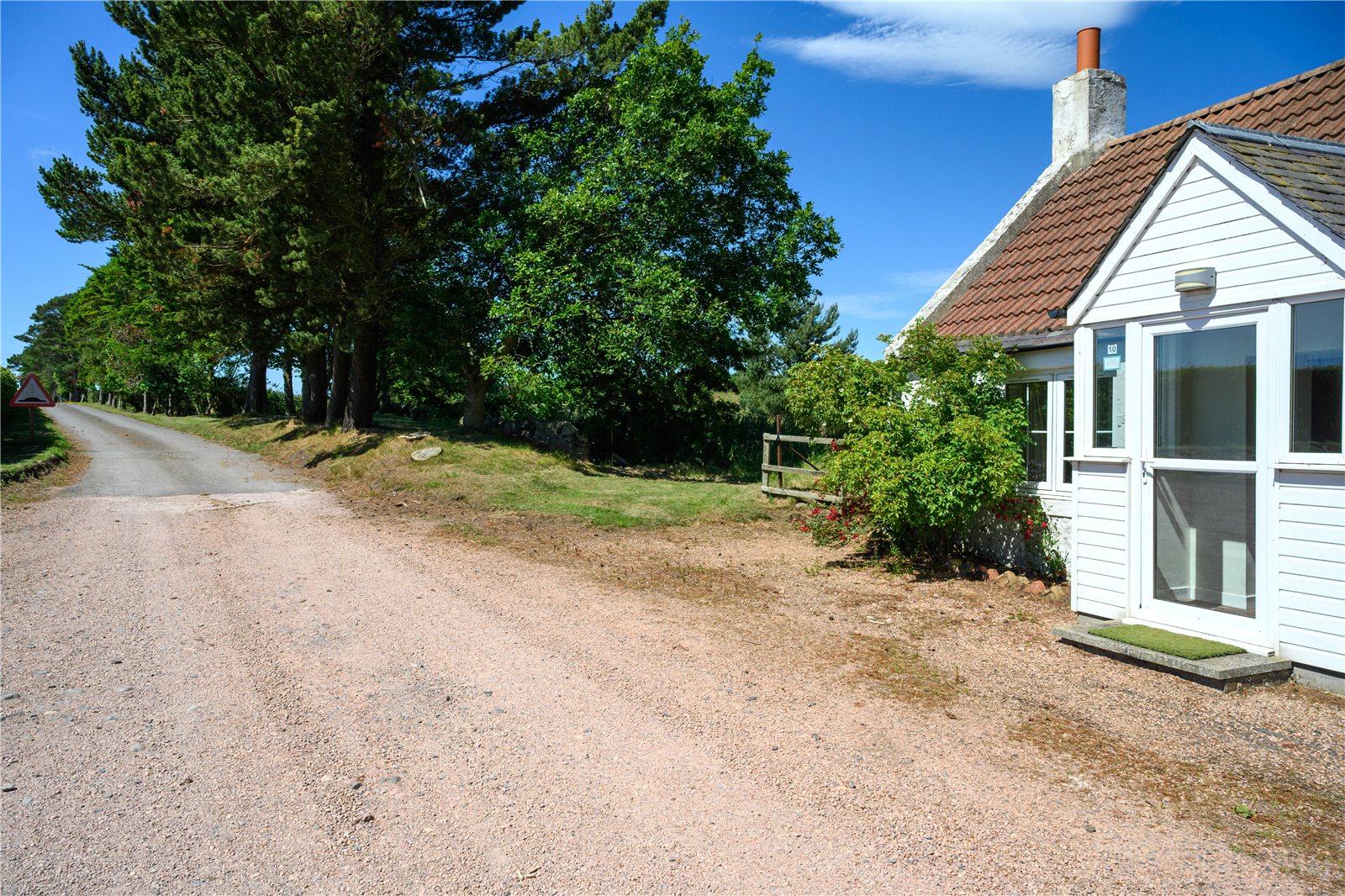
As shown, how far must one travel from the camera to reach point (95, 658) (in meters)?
6.00

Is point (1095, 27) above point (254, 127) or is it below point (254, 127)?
below

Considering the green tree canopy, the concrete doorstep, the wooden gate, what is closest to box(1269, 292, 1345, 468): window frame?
the concrete doorstep

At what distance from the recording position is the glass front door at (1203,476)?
5.96m

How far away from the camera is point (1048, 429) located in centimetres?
885

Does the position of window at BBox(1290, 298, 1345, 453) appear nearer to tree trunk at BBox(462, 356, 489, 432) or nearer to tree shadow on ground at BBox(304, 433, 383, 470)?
tree shadow on ground at BBox(304, 433, 383, 470)

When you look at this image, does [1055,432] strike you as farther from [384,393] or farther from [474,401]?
[384,393]

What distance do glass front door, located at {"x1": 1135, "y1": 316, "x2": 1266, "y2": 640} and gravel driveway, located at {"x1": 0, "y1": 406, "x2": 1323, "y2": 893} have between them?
2.74 meters

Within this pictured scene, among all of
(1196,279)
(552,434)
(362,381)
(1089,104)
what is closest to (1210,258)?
(1196,279)

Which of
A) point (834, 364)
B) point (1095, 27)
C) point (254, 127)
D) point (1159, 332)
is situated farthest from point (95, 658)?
point (254, 127)

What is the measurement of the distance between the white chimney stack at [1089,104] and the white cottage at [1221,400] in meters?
3.40

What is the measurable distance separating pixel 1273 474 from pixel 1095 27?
8.75 m

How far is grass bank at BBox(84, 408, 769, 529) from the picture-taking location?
47.6ft

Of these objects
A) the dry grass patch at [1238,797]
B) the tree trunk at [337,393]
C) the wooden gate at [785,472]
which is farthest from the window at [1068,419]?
the tree trunk at [337,393]

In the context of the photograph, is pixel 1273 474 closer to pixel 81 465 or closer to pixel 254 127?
pixel 254 127
